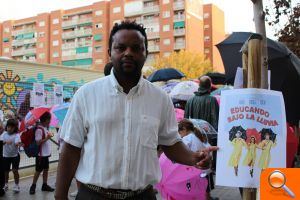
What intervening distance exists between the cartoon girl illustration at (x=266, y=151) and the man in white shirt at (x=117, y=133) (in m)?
0.94

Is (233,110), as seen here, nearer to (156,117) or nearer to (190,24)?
(156,117)

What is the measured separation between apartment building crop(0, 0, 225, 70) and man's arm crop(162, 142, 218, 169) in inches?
2915

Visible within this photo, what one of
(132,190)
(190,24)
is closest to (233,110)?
(132,190)

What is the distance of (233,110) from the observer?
3.38 meters

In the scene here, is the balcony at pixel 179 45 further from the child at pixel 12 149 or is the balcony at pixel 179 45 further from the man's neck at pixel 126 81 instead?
the man's neck at pixel 126 81

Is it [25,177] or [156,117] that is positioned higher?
[156,117]

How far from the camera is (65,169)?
8.67ft

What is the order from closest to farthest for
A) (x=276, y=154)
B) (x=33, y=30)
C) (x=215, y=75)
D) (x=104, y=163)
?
(x=104, y=163), (x=276, y=154), (x=215, y=75), (x=33, y=30)

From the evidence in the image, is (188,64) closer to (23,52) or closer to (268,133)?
(268,133)

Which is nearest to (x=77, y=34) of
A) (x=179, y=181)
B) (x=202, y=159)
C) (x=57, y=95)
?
(x=57, y=95)

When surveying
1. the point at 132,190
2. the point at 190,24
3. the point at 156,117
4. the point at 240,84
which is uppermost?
the point at 190,24

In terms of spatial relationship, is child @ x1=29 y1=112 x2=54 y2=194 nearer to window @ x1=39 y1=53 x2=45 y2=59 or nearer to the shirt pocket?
the shirt pocket

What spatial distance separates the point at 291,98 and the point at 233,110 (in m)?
2.76

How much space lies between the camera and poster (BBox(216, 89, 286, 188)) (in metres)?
3.29
